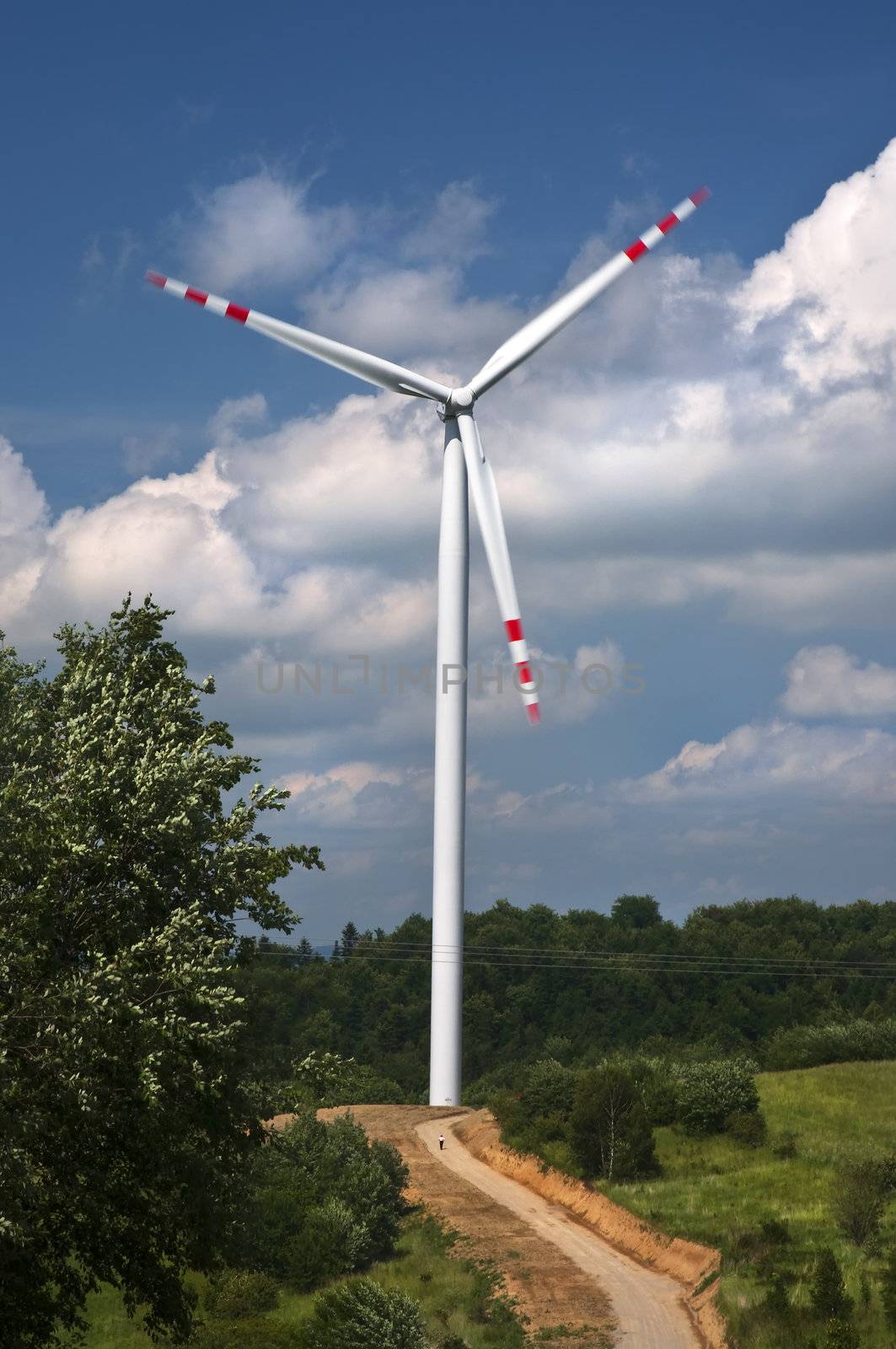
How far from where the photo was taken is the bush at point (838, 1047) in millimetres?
93000

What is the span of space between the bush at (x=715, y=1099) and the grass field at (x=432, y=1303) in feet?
58.3

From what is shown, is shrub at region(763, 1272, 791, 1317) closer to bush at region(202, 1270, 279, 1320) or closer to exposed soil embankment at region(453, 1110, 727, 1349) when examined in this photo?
exposed soil embankment at region(453, 1110, 727, 1349)

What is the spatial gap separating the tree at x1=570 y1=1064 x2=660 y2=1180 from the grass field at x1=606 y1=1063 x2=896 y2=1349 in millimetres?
1401

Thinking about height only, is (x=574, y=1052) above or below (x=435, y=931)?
below

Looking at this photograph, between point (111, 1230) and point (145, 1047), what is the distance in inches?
230

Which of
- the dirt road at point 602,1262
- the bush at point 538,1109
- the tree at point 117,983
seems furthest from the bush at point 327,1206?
the tree at point 117,983

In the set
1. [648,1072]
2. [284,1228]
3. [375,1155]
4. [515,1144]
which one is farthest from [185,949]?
[648,1072]

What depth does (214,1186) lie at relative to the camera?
2864 cm

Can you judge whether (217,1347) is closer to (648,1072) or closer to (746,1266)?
(746,1266)

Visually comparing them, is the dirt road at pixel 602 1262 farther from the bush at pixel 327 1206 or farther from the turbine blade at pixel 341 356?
the turbine blade at pixel 341 356

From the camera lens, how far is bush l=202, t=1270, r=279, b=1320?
2042 inches

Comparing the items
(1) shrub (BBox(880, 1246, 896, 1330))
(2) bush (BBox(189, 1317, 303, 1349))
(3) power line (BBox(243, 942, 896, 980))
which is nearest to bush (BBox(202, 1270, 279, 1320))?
(2) bush (BBox(189, 1317, 303, 1349))

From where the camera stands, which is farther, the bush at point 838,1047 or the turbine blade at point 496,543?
the bush at point 838,1047

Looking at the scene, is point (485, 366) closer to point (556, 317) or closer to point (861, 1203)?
point (556, 317)
